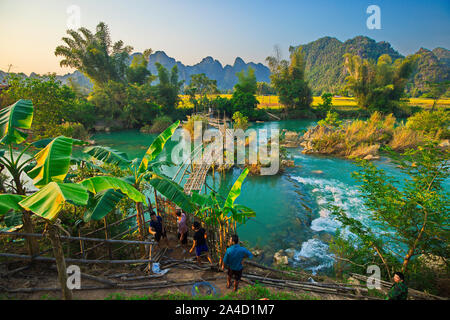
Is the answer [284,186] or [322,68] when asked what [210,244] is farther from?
[322,68]

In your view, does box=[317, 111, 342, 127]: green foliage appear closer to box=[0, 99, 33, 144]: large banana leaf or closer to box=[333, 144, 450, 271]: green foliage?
box=[333, 144, 450, 271]: green foliage

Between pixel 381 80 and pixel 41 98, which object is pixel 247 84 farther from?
pixel 41 98

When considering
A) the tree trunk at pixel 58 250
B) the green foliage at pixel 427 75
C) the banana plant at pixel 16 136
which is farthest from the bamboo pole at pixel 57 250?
the green foliage at pixel 427 75

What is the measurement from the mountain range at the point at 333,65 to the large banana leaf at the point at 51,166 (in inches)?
360

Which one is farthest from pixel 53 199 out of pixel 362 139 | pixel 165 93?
pixel 165 93

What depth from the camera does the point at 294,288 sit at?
135 inches

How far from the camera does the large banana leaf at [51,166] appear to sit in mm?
2211

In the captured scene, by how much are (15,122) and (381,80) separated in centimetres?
3544

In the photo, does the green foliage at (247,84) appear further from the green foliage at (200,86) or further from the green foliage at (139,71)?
the green foliage at (139,71)

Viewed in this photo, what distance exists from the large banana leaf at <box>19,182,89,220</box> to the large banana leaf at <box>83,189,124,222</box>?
3.78ft

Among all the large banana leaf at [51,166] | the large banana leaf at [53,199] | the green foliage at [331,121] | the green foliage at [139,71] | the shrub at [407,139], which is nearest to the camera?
the large banana leaf at [53,199]

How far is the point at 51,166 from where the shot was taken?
2273 millimetres

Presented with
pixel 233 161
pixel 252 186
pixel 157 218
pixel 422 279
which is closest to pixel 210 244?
pixel 157 218
